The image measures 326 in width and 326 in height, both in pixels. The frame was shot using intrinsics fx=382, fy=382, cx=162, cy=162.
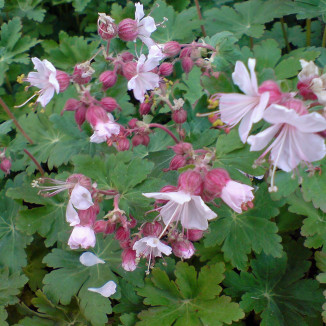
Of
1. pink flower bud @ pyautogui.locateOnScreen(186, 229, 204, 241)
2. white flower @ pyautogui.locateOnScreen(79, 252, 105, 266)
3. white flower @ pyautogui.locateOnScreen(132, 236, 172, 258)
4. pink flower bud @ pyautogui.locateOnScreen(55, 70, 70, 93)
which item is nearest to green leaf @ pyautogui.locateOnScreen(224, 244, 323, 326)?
pink flower bud @ pyautogui.locateOnScreen(186, 229, 204, 241)

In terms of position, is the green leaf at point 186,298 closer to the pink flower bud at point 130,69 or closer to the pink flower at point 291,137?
the pink flower at point 291,137

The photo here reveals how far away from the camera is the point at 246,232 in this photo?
1.71 metres

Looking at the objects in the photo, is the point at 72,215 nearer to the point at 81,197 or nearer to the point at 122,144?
the point at 81,197

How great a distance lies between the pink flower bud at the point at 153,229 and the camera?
140cm

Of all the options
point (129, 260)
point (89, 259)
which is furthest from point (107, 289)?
point (129, 260)

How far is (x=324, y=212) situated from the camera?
5.58 feet

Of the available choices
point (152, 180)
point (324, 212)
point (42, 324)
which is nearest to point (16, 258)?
point (42, 324)

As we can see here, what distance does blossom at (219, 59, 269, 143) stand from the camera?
0.99m

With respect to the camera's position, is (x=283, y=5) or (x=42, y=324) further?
(x=283, y=5)

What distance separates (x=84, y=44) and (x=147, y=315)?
1588mm

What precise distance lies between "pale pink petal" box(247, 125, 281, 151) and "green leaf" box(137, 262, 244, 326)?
2.48 feet

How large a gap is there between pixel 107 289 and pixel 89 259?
0.52ft

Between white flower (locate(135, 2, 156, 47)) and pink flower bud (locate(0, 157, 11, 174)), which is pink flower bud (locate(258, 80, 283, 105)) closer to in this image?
white flower (locate(135, 2, 156, 47))

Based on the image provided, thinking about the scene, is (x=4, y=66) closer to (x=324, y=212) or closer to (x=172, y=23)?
(x=172, y=23)
